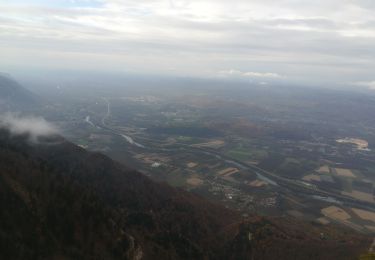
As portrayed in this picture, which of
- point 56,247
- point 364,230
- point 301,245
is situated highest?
point 56,247

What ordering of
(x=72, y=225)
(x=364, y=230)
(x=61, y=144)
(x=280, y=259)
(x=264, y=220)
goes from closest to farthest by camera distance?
(x=72, y=225), (x=280, y=259), (x=264, y=220), (x=364, y=230), (x=61, y=144)

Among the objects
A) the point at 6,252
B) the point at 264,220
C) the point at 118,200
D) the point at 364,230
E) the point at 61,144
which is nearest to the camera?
the point at 6,252

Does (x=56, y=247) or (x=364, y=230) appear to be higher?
(x=56, y=247)

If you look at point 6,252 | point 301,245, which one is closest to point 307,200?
point 301,245

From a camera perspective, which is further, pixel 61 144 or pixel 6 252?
pixel 61 144

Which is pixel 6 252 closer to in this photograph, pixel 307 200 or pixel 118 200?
pixel 118 200

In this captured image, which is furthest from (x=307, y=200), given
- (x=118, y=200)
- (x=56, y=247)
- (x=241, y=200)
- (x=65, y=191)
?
(x=56, y=247)
